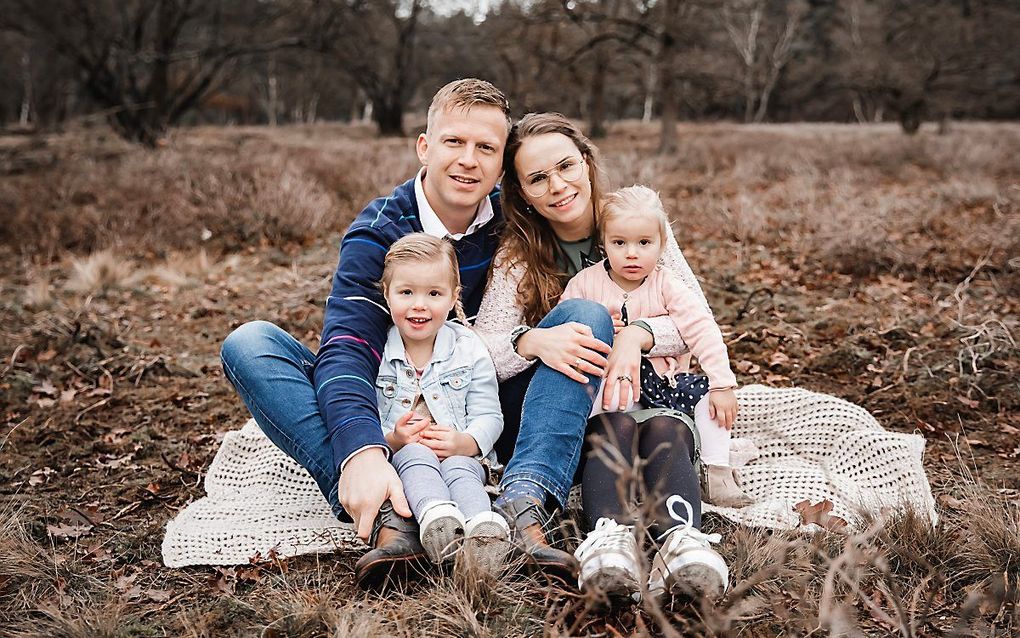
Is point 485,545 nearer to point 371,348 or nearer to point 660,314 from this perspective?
point 371,348

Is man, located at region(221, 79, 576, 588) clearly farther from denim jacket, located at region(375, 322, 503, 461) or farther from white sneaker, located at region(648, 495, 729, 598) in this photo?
white sneaker, located at region(648, 495, 729, 598)

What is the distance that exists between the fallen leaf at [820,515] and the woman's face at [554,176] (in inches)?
48.4

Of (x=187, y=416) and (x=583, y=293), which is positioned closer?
(x=583, y=293)

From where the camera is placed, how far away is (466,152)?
2.66m

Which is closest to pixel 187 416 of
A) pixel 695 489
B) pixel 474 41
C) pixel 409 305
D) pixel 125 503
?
pixel 125 503

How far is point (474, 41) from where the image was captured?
30266 millimetres

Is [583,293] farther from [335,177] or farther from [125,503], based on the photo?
[335,177]

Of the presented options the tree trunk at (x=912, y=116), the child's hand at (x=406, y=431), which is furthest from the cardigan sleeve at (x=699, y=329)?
the tree trunk at (x=912, y=116)

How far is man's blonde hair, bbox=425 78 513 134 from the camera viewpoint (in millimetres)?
2658

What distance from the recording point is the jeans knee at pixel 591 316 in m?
2.48

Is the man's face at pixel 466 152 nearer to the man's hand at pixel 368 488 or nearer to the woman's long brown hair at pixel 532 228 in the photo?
the woman's long brown hair at pixel 532 228

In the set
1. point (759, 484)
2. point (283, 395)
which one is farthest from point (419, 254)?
point (759, 484)

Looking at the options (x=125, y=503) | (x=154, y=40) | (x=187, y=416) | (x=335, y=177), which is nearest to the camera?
(x=125, y=503)

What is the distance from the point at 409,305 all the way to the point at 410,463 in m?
0.54
